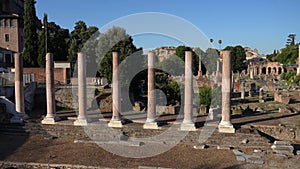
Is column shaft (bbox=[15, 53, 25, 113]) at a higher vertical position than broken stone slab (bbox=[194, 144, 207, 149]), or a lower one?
higher

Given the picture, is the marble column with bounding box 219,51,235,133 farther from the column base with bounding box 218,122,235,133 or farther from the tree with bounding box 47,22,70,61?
the tree with bounding box 47,22,70,61

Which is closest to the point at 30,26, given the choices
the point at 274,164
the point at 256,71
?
the point at 274,164

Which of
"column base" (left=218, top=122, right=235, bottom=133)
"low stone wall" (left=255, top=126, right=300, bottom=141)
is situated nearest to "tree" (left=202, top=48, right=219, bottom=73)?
"low stone wall" (left=255, top=126, right=300, bottom=141)

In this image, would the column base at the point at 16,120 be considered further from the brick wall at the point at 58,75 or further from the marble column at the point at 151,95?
the brick wall at the point at 58,75

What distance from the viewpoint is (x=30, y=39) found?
37.0 meters

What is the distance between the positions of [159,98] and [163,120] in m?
7.11

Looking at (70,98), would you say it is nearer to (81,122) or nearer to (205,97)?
(81,122)

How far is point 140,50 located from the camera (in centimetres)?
2786

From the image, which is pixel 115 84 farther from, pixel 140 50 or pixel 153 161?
pixel 140 50

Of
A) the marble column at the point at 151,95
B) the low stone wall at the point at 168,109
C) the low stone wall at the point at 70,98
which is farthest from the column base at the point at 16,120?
the low stone wall at the point at 168,109

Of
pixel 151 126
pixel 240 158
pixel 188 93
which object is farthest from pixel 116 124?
pixel 240 158

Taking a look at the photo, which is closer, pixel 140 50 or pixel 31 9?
pixel 140 50

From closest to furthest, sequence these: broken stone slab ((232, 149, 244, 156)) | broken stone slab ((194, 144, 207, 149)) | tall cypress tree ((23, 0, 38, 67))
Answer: broken stone slab ((232, 149, 244, 156)) < broken stone slab ((194, 144, 207, 149)) < tall cypress tree ((23, 0, 38, 67))

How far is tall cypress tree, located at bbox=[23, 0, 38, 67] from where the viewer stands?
3706cm
